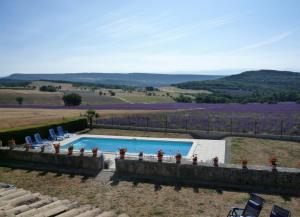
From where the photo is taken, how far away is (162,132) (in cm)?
2345

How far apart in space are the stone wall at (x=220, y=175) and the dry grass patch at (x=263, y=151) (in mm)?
3045

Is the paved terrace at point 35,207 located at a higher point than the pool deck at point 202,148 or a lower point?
higher

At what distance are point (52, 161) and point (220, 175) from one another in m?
7.16

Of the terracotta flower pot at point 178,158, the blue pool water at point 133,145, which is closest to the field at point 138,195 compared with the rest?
the terracotta flower pot at point 178,158

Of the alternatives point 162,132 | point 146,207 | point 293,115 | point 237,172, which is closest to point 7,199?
point 146,207

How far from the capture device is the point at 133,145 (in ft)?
66.5

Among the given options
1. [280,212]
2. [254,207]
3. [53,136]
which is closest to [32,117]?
[53,136]

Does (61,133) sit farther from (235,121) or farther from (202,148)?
(235,121)

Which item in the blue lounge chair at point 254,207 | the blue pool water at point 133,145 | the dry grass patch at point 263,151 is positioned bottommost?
the blue pool water at point 133,145

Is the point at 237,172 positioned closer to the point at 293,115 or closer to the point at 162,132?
the point at 162,132

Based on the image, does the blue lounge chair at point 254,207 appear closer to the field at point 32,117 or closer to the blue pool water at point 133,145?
the blue pool water at point 133,145

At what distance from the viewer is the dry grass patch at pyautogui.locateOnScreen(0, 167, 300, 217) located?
934 centimetres

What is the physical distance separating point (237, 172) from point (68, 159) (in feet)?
22.6

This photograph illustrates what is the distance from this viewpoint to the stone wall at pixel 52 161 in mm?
13367
